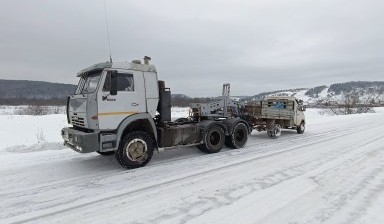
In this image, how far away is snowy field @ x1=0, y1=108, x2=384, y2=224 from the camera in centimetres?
467

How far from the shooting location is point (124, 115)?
7609 millimetres

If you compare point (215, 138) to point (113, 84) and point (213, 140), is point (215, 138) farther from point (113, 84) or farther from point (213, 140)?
point (113, 84)

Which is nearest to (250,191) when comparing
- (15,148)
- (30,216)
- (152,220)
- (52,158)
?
(152,220)

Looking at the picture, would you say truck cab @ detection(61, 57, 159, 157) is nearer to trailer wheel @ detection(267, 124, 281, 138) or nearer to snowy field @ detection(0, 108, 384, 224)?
snowy field @ detection(0, 108, 384, 224)

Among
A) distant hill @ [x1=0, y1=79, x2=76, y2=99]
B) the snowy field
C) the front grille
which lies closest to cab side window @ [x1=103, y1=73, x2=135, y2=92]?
the front grille

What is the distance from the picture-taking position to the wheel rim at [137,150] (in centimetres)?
759

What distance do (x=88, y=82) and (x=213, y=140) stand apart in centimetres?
436

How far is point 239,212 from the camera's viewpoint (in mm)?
4738

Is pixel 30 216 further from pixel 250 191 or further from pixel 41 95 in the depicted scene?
pixel 41 95

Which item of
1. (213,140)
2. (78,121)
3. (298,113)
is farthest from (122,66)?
(298,113)

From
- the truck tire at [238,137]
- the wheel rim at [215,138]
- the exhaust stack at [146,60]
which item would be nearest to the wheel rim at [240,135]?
the truck tire at [238,137]

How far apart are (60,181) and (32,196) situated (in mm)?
972

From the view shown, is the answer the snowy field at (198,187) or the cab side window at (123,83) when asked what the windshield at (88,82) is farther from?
the snowy field at (198,187)

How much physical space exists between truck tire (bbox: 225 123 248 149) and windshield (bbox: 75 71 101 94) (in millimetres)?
5003
